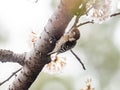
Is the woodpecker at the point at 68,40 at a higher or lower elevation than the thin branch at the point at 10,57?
higher

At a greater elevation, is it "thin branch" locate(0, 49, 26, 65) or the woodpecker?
the woodpecker

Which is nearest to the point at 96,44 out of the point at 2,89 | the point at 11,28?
the point at 11,28

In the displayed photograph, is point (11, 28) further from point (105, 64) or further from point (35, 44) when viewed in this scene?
point (35, 44)
